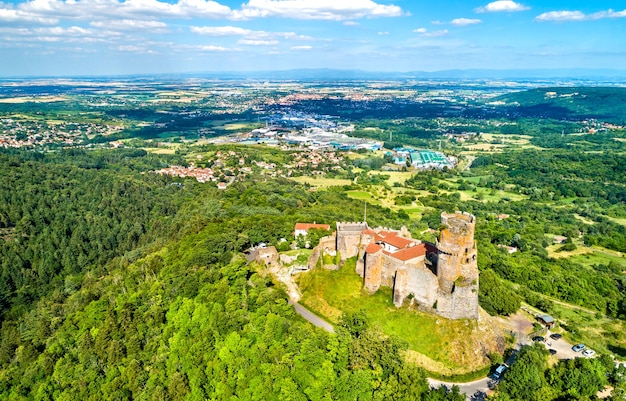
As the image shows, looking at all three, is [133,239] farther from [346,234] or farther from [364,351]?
[364,351]

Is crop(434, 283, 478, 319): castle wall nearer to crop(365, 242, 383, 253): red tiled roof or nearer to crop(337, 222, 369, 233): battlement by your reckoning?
crop(365, 242, 383, 253): red tiled roof

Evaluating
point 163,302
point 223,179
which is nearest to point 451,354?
point 163,302

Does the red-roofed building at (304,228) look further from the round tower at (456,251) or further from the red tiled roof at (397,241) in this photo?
the round tower at (456,251)

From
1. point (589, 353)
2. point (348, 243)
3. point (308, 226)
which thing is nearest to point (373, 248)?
point (348, 243)

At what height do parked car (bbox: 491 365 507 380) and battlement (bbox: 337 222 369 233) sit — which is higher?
battlement (bbox: 337 222 369 233)

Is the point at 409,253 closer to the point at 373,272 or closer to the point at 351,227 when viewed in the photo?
the point at 373,272

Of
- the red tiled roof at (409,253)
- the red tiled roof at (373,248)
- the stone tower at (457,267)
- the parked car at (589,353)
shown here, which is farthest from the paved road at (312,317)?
the parked car at (589,353)

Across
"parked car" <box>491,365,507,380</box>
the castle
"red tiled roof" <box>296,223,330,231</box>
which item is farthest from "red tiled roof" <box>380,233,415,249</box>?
"red tiled roof" <box>296,223,330,231</box>
